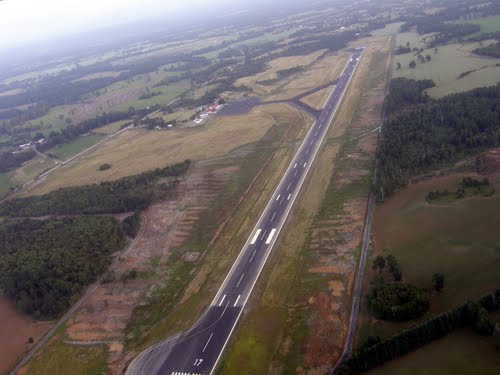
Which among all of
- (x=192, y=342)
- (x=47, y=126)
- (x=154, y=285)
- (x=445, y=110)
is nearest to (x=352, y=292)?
(x=192, y=342)

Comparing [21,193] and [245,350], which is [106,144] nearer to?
[21,193]

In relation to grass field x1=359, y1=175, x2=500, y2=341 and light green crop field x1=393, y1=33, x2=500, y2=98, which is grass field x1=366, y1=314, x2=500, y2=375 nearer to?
grass field x1=359, y1=175, x2=500, y2=341

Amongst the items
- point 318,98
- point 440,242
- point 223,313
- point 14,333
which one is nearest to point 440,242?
point 440,242

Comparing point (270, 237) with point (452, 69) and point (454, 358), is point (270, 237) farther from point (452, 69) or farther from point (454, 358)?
point (452, 69)

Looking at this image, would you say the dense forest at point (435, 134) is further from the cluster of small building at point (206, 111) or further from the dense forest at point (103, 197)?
the cluster of small building at point (206, 111)

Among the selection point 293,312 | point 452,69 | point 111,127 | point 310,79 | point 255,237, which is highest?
point 452,69

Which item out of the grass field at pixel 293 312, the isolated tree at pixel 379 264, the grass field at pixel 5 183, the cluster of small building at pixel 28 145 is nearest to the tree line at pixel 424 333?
the grass field at pixel 293 312

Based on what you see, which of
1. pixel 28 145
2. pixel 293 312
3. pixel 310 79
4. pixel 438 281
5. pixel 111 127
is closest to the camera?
pixel 438 281
